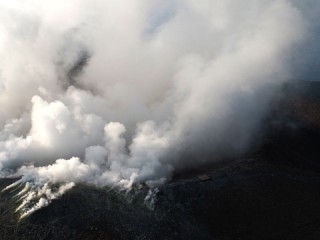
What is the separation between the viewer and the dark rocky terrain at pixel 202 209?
65125mm

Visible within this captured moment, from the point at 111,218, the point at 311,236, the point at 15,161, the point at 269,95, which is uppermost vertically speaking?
the point at 269,95

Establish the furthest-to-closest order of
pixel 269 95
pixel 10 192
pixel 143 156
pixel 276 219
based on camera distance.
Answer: pixel 269 95 → pixel 143 156 → pixel 10 192 → pixel 276 219

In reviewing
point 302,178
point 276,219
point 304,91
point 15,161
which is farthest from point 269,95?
point 15,161

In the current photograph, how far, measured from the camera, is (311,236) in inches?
2625

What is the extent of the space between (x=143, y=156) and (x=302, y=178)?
33184 millimetres

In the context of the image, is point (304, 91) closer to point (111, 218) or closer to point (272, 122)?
point (272, 122)

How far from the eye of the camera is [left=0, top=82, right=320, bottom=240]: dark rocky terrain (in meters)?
65.1

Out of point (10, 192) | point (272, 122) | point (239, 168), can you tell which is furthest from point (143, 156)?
point (272, 122)

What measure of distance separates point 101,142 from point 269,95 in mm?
65782

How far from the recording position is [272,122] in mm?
120688

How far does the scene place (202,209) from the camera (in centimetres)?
7269

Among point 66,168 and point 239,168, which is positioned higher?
point 66,168

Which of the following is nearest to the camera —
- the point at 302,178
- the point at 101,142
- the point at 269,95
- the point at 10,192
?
the point at 10,192

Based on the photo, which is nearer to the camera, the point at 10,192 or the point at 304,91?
the point at 10,192
